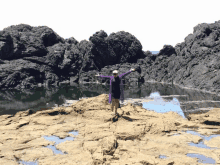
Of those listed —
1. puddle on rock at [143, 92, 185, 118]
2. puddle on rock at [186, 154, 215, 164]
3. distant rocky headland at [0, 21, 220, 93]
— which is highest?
distant rocky headland at [0, 21, 220, 93]

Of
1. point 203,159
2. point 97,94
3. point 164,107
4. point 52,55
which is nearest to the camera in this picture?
point 203,159

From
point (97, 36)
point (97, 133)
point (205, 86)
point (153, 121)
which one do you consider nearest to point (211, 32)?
point (205, 86)

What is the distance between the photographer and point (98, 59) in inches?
1811

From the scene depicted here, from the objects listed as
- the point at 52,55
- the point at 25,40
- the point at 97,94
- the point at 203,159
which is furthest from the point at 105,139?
the point at 25,40

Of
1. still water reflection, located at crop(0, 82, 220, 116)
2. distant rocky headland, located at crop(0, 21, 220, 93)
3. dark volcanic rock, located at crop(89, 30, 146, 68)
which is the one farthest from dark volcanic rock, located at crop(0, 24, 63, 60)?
still water reflection, located at crop(0, 82, 220, 116)

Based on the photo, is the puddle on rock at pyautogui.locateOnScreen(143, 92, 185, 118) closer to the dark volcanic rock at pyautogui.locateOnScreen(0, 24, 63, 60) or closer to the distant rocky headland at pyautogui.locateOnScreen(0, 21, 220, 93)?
the distant rocky headland at pyautogui.locateOnScreen(0, 21, 220, 93)

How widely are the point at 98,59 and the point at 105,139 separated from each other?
137 feet

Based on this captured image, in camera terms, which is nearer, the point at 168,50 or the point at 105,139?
the point at 105,139

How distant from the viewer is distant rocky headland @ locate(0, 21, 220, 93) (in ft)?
→ 89.9

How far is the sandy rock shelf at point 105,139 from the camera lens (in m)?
4.36

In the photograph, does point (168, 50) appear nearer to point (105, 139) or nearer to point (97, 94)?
point (97, 94)

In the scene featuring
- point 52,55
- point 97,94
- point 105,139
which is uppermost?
point 52,55

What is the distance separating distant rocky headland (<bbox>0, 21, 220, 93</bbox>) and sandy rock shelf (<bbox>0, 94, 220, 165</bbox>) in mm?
15556

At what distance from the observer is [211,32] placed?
31.2 meters
